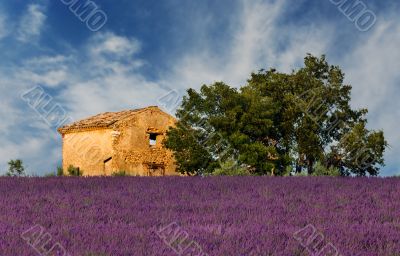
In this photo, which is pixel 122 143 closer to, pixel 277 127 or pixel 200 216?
pixel 277 127

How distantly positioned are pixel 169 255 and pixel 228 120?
102 ft

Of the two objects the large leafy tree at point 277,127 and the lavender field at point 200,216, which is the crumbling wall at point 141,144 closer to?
the large leafy tree at point 277,127

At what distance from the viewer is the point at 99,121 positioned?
39.3 metres

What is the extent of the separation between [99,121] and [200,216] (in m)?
32.3

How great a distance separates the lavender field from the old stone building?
2546 centimetres

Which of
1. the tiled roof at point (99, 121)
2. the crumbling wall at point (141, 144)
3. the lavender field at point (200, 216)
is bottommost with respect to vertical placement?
the lavender field at point (200, 216)

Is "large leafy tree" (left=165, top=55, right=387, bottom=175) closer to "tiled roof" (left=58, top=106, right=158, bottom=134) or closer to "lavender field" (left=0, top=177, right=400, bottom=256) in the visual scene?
"tiled roof" (left=58, top=106, right=158, bottom=134)

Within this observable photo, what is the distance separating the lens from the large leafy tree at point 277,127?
35812 millimetres

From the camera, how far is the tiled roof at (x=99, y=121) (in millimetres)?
38500

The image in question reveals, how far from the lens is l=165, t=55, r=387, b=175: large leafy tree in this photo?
35.8 m

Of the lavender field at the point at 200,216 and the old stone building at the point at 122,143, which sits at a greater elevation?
the old stone building at the point at 122,143

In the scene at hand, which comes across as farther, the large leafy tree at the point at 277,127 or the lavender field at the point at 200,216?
the large leafy tree at the point at 277,127

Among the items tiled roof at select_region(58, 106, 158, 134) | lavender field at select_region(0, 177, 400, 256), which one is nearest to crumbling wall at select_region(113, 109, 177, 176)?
tiled roof at select_region(58, 106, 158, 134)

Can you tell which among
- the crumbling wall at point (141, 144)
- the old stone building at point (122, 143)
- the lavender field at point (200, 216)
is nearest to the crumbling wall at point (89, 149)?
the old stone building at point (122, 143)
